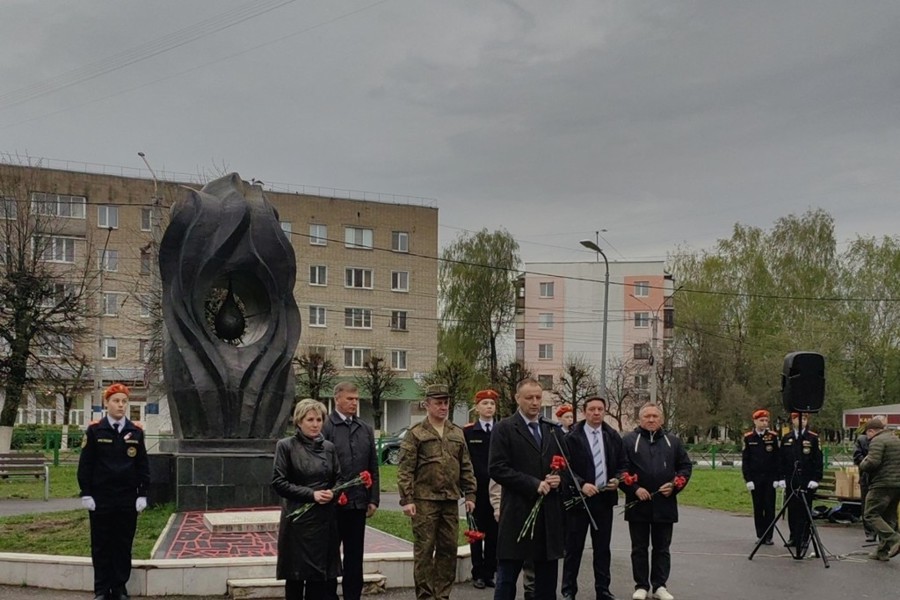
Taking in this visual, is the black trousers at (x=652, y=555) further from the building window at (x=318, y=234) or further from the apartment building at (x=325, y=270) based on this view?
the building window at (x=318, y=234)

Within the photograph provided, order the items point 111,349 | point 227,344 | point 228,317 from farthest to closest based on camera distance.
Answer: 1. point 111,349
2. point 228,317
3. point 227,344

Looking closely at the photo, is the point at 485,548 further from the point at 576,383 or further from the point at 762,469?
the point at 576,383

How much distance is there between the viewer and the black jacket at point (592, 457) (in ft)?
29.7

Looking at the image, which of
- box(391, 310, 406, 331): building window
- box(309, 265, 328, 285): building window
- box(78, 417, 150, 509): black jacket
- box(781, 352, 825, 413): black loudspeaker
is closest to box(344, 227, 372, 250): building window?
box(309, 265, 328, 285): building window

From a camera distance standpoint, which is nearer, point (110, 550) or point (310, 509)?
point (310, 509)

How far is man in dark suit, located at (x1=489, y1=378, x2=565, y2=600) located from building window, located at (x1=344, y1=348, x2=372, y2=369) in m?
48.9

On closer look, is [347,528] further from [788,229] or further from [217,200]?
[788,229]

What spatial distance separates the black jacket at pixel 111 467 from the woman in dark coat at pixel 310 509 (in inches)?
76.8

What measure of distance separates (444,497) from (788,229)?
4947 cm

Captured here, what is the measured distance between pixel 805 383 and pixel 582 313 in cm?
5262

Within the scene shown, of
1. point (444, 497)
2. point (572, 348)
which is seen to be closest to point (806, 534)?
point (444, 497)

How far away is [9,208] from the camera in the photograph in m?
34.8

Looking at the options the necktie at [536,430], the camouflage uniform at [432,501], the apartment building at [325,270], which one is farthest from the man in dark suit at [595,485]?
the apartment building at [325,270]

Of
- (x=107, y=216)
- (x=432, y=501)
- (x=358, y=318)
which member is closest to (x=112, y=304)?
(x=107, y=216)
